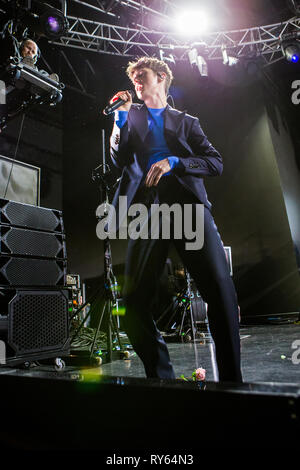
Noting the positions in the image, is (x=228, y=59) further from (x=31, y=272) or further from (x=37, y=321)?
(x=37, y=321)

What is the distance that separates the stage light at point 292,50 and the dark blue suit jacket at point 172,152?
5.14m

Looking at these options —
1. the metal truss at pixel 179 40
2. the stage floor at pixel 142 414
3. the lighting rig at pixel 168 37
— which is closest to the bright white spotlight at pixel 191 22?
the lighting rig at pixel 168 37

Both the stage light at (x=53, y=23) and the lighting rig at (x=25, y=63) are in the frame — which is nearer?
the lighting rig at (x=25, y=63)

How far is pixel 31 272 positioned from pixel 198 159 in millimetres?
1746

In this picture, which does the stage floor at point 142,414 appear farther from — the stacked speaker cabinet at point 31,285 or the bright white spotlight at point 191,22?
the bright white spotlight at point 191,22

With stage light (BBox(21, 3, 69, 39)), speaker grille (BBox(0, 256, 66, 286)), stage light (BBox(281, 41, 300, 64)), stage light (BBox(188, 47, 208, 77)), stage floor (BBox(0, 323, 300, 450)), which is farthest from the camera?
stage light (BBox(188, 47, 208, 77))

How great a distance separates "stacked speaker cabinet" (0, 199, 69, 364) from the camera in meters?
2.32

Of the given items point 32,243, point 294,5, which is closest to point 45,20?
point 32,243

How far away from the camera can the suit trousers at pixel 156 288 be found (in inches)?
49.4

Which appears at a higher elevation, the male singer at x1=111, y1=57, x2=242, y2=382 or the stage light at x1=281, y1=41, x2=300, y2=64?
the stage light at x1=281, y1=41, x2=300, y2=64

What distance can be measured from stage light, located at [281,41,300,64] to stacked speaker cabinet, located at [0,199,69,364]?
507 centimetres

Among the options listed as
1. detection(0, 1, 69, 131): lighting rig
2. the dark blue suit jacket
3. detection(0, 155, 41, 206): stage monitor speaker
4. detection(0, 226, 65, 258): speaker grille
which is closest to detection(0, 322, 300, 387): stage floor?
detection(0, 226, 65, 258): speaker grille

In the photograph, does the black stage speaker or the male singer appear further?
the black stage speaker

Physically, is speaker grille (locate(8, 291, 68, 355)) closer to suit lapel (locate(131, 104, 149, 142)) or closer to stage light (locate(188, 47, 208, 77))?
suit lapel (locate(131, 104, 149, 142))
